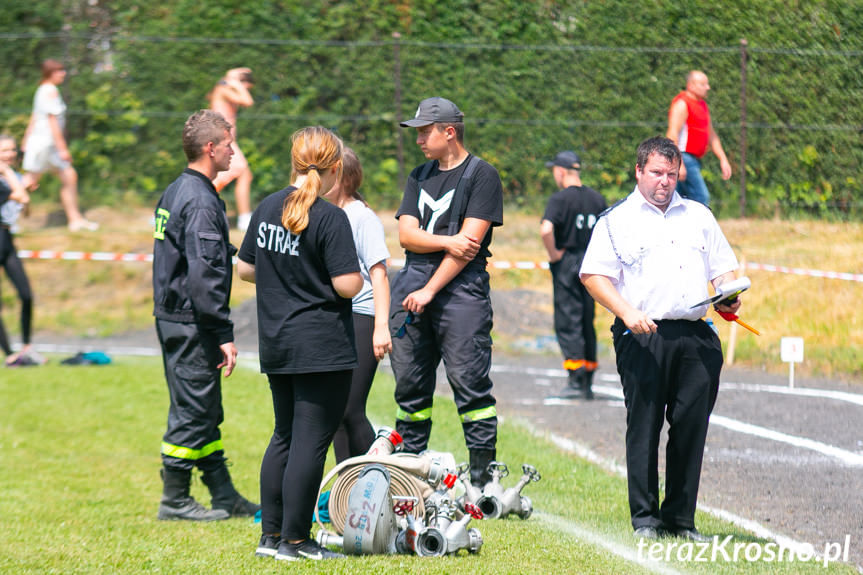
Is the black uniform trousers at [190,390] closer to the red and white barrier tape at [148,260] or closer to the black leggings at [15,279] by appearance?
the black leggings at [15,279]

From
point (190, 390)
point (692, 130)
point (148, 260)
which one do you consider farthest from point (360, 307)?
point (148, 260)

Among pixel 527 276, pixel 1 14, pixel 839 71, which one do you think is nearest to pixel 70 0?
pixel 1 14

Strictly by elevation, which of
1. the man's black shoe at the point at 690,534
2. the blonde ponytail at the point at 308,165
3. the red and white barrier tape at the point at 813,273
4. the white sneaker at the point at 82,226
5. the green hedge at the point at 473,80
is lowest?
the man's black shoe at the point at 690,534

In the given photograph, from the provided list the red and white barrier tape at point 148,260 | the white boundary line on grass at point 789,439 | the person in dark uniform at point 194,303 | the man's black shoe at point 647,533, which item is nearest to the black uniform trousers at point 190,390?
the person in dark uniform at point 194,303

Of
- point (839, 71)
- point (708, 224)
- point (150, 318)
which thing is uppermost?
point (839, 71)

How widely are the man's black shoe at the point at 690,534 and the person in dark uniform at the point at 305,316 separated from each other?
1737 millimetres

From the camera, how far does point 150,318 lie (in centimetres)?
1656

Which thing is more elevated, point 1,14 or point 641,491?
point 1,14

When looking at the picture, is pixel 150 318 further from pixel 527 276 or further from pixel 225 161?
pixel 225 161

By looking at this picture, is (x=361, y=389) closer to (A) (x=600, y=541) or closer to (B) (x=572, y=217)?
(A) (x=600, y=541)

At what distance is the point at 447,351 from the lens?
21.9 ft

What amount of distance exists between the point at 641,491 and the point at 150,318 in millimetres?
11674

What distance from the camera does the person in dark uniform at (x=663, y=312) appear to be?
5.87 m

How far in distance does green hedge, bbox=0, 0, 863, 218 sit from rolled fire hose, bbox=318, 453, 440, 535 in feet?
43.2
